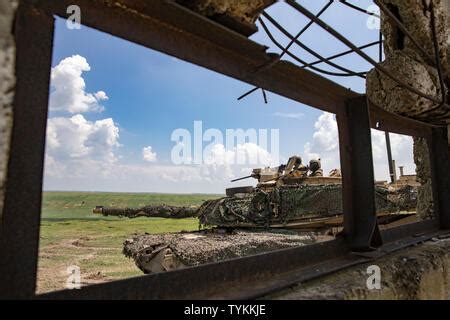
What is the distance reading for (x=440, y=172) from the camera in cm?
319

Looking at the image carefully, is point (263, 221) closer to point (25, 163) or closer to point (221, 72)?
point (221, 72)

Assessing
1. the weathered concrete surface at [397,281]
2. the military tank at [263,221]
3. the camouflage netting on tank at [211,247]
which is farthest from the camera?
the military tank at [263,221]

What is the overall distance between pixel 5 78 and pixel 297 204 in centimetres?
900

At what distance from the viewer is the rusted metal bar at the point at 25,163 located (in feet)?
2.77

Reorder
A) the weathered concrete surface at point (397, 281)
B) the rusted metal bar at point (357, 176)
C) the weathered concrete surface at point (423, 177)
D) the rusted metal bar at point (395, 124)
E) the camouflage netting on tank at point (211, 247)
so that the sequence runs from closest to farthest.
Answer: the weathered concrete surface at point (397, 281) → the rusted metal bar at point (357, 176) → the rusted metal bar at point (395, 124) → the weathered concrete surface at point (423, 177) → the camouflage netting on tank at point (211, 247)

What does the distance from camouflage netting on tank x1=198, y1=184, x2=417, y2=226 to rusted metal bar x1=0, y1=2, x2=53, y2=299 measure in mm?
8744

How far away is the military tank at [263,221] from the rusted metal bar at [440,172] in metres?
4.01


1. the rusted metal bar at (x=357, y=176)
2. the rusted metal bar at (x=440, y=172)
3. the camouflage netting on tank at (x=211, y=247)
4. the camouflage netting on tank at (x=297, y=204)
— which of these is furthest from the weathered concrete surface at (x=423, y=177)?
the camouflage netting on tank at (x=297, y=204)

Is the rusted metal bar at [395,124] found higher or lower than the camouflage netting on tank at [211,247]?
higher

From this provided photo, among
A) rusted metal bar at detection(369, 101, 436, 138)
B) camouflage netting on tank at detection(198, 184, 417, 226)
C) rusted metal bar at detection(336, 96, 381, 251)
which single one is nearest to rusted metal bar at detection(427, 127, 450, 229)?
rusted metal bar at detection(369, 101, 436, 138)

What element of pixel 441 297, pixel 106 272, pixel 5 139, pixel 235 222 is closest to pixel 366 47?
pixel 441 297

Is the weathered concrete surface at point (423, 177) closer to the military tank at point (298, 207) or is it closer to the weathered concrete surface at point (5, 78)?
the weathered concrete surface at point (5, 78)

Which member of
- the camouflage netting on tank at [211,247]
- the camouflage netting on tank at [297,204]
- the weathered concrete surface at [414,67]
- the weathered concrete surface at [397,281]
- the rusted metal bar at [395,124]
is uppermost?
the weathered concrete surface at [414,67]
